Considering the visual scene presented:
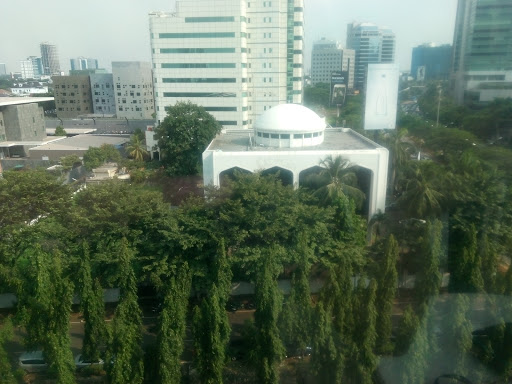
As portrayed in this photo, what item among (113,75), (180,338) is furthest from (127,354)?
(113,75)

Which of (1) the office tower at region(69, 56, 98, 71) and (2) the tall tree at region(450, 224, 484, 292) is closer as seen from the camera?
(2) the tall tree at region(450, 224, 484, 292)

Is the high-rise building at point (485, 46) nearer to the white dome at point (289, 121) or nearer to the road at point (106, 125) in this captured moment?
the white dome at point (289, 121)

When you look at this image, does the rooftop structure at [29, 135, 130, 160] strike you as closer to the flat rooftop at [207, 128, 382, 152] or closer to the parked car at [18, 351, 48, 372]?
the flat rooftop at [207, 128, 382, 152]

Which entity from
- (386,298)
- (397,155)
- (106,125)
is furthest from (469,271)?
(106,125)

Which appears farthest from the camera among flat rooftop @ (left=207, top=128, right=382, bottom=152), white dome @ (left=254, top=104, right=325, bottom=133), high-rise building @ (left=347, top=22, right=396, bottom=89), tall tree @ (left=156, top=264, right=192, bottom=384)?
high-rise building @ (left=347, top=22, right=396, bottom=89)

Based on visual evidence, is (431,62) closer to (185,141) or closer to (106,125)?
(185,141)

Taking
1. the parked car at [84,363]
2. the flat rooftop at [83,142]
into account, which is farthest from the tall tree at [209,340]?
the flat rooftop at [83,142]

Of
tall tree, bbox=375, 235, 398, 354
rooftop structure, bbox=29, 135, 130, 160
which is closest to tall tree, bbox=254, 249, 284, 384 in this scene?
tall tree, bbox=375, 235, 398, 354
